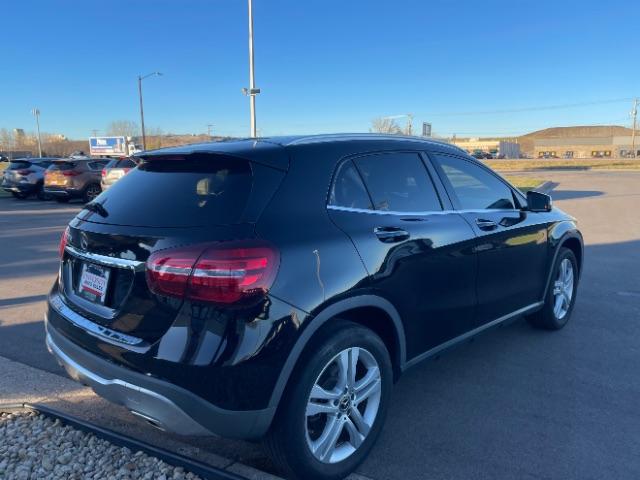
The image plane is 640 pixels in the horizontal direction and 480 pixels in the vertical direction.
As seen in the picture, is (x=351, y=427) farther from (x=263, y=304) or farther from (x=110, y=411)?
(x=110, y=411)

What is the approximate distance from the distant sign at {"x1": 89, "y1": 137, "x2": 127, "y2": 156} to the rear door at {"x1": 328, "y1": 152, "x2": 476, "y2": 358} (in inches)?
2046

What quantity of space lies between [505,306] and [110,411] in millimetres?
2966

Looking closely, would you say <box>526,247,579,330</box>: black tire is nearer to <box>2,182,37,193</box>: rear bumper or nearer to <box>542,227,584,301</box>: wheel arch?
<box>542,227,584,301</box>: wheel arch

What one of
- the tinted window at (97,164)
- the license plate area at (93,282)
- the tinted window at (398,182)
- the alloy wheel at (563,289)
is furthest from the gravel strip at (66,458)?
the tinted window at (97,164)

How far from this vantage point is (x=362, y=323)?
293cm

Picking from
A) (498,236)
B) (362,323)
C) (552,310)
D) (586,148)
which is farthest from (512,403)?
(586,148)

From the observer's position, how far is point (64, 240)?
3.14 m

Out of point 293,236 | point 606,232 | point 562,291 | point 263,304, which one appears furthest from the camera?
point 606,232

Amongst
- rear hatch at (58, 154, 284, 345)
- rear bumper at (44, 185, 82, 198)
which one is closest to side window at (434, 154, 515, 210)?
rear hatch at (58, 154, 284, 345)

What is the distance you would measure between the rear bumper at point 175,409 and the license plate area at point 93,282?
345mm

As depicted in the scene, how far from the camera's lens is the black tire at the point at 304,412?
2461 mm

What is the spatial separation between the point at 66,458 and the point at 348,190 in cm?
210

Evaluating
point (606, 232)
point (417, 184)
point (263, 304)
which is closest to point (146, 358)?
point (263, 304)

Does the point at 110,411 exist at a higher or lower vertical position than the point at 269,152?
lower
